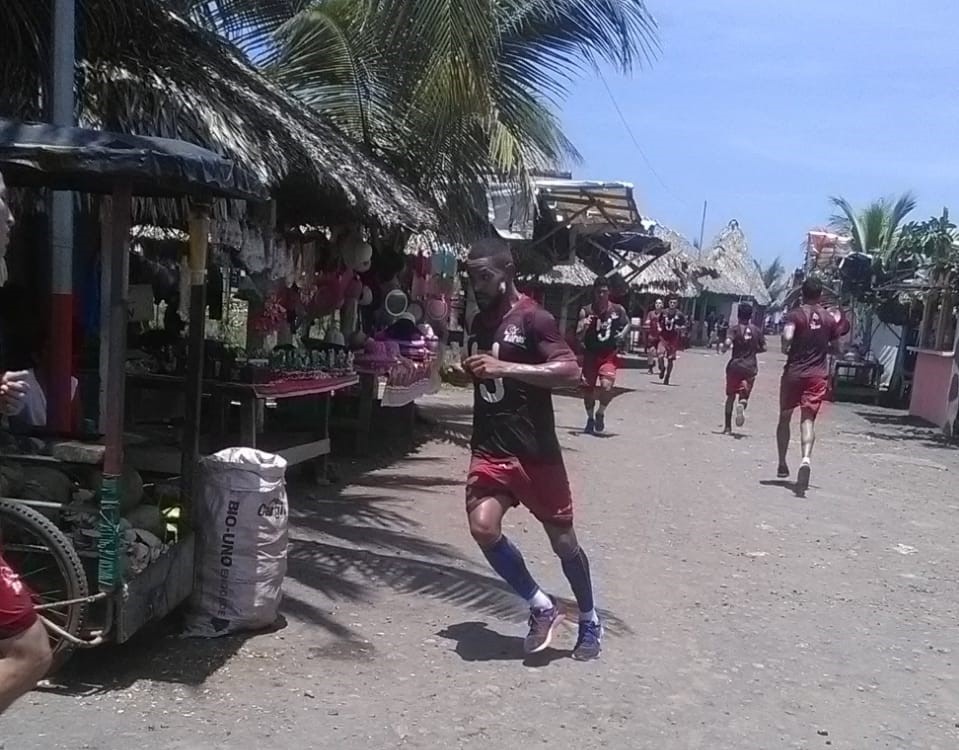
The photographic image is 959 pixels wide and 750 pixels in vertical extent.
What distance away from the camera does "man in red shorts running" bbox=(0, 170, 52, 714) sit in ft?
9.43

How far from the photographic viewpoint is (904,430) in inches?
688

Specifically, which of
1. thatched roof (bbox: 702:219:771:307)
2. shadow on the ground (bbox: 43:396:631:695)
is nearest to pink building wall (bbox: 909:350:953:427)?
shadow on the ground (bbox: 43:396:631:695)

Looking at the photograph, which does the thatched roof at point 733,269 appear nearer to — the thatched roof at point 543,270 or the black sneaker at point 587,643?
the thatched roof at point 543,270

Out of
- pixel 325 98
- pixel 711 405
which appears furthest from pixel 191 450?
pixel 711 405

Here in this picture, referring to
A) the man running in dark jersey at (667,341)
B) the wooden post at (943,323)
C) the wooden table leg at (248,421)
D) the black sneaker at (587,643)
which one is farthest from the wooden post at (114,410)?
the man running in dark jersey at (667,341)

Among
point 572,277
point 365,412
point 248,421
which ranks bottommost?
point 365,412

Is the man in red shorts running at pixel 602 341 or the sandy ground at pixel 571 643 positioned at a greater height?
the man in red shorts running at pixel 602 341

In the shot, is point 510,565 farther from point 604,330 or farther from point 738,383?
point 738,383

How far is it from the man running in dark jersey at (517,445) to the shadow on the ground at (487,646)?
9cm

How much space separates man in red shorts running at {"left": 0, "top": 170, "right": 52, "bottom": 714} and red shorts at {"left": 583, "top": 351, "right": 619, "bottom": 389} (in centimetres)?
1020

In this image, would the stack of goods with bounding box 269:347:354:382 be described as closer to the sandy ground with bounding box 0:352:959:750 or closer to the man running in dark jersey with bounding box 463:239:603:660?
the sandy ground with bounding box 0:352:959:750

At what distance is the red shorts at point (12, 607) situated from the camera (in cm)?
286

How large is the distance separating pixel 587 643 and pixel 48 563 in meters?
2.30

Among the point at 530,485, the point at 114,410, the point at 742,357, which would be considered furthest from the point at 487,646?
the point at 742,357
